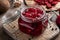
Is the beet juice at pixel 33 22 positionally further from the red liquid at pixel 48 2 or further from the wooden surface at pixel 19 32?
the red liquid at pixel 48 2

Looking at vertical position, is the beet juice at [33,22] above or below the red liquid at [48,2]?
above

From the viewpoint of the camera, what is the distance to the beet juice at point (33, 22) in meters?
0.58

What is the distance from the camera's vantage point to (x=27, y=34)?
A: 0.61 meters

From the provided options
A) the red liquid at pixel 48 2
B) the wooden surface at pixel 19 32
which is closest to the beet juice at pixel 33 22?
the wooden surface at pixel 19 32

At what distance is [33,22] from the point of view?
574mm

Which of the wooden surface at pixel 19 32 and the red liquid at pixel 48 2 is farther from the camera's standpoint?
the red liquid at pixel 48 2

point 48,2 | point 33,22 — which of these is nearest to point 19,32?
point 33,22

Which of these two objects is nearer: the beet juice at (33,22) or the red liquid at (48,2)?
the beet juice at (33,22)

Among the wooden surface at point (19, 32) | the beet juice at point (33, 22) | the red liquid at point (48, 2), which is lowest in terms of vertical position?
the wooden surface at point (19, 32)

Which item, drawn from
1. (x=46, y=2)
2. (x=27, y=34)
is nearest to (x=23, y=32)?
(x=27, y=34)

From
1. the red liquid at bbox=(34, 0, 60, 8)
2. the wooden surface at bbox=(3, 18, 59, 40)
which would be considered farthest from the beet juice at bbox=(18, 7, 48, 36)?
the red liquid at bbox=(34, 0, 60, 8)

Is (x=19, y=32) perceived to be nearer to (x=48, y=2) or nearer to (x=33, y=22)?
(x=33, y=22)

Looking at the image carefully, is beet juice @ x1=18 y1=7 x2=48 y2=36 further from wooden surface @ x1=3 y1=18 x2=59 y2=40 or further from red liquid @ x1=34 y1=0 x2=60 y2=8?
red liquid @ x1=34 y1=0 x2=60 y2=8

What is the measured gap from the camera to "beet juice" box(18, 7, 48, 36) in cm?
58
